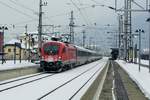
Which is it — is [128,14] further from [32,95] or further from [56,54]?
[32,95]

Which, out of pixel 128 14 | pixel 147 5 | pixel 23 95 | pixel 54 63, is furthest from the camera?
pixel 128 14

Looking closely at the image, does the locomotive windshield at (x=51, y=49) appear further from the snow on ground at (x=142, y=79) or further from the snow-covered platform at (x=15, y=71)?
the snow on ground at (x=142, y=79)

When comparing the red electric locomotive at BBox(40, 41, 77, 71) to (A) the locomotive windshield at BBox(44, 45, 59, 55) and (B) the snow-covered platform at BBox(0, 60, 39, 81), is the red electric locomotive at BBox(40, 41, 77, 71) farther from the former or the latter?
(B) the snow-covered platform at BBox(0, 60, 39, 81)

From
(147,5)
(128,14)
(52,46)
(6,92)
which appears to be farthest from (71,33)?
(6,92)

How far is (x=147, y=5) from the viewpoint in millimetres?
37031

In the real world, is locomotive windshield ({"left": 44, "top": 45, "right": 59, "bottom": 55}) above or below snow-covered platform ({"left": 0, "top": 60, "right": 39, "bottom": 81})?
above

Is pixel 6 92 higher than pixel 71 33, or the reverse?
pixel 71 33

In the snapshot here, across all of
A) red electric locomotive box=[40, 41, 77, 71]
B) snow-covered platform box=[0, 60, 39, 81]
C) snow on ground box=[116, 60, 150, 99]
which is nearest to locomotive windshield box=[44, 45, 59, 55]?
red electric locomotive box=[40, 41, 77, 71]

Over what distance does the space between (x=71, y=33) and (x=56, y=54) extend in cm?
3498

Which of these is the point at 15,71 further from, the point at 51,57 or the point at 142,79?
the point at 142,79

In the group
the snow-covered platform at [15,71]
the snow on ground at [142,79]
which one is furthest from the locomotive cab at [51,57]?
the snow on ground at [142,79]

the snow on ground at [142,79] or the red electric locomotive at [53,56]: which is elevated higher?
the red electric locomotive at [53,56]

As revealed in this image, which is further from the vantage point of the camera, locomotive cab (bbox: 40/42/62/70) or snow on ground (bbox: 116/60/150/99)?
locomotive cab (bbox: 40/42/62/70)

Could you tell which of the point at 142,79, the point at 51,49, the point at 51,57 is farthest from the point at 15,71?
the point at 142,79
